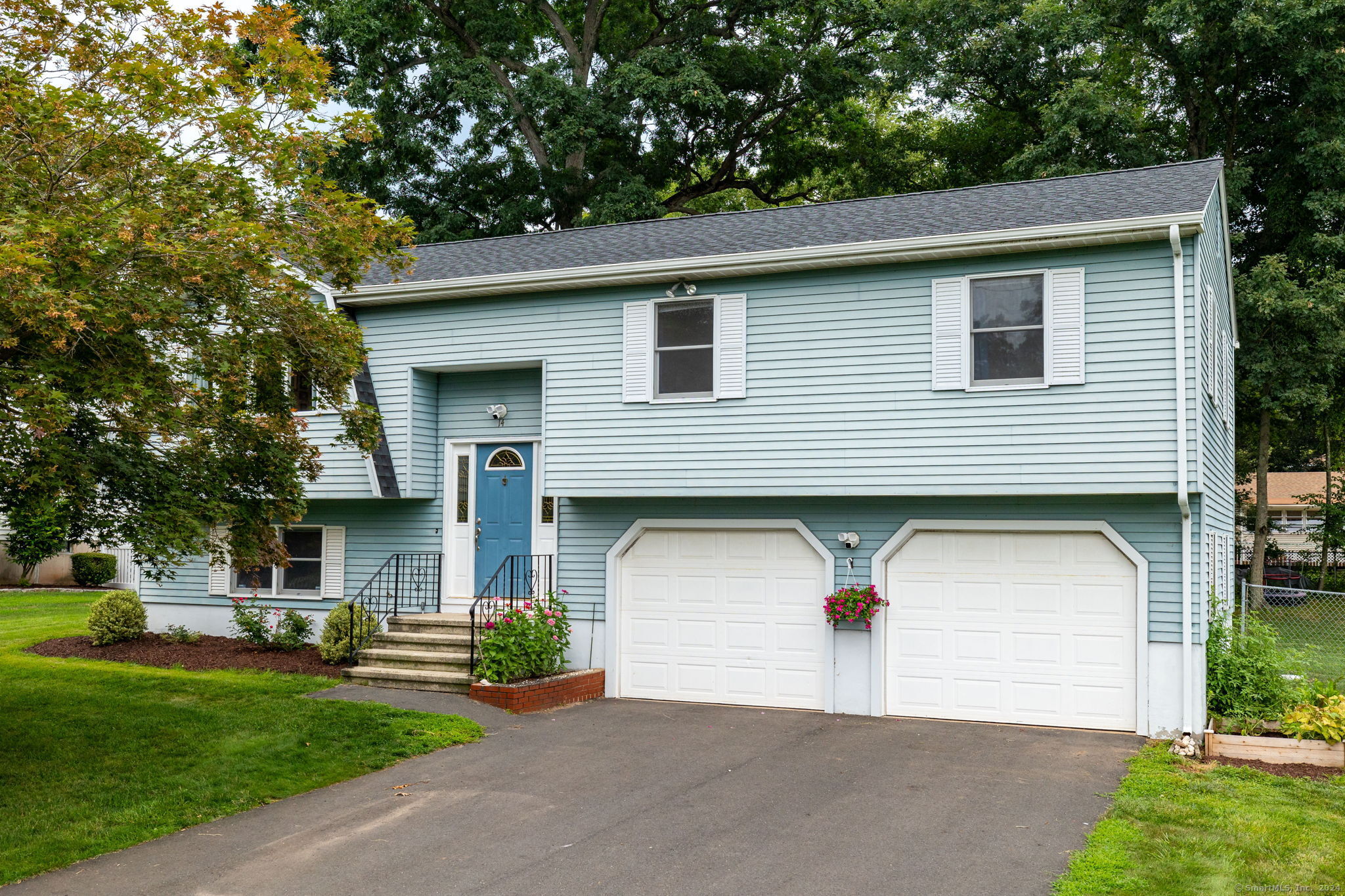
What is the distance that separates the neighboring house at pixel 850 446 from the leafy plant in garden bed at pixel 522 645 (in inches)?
28.3

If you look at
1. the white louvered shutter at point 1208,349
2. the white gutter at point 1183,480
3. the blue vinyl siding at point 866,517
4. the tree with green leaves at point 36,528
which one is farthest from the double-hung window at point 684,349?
the tree with green leaves at point 36,528

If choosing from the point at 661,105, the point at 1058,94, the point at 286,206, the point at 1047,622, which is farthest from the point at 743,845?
the point at 661,105

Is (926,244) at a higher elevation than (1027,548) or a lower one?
higher

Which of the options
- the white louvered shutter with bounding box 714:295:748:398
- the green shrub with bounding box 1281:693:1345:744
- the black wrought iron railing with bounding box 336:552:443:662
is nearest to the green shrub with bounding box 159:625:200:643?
the black wrought iron railing with bounding box 336:552:443:662

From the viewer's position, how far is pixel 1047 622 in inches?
436

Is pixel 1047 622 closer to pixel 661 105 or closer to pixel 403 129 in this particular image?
pixel 661 105

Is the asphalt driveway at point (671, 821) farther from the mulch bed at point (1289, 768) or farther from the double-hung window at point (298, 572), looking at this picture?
the double-hung window at point (298, 572)

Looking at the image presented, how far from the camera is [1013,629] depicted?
11195 millimetres

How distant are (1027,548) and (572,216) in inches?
751

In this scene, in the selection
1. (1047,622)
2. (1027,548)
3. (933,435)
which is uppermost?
(933,435)

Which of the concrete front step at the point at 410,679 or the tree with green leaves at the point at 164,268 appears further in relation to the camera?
the concrete front step at the point at 410,679

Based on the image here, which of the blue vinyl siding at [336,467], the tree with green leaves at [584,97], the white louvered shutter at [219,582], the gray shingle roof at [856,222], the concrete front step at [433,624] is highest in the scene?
the tree with green leaves at [584,97]

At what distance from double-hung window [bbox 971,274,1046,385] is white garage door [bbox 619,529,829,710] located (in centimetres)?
286

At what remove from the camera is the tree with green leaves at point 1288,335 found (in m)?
19.6
